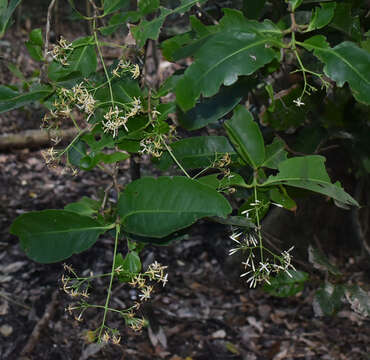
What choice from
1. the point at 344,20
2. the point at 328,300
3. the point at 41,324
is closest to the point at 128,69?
the point at 344,20

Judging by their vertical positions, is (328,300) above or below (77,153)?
below

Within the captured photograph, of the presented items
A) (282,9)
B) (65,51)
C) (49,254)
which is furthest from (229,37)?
(282,9)

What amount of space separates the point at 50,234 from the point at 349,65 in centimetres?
57

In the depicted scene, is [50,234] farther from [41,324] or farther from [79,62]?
[41,324]

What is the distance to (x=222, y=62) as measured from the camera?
0.81 m

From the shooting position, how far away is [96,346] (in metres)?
1.93

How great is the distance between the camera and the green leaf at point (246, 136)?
957mm

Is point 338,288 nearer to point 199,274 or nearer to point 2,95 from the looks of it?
point 199,274

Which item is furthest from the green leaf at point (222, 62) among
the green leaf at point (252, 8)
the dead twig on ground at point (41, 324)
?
the dead twig on ground at point (41, 324)

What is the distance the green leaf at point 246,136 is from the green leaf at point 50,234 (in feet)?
0.98

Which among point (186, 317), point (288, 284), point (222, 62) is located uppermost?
point (222, 62)

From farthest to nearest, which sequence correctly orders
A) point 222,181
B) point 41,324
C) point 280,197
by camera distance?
point 41,324 → point 280,197 → point 222,181

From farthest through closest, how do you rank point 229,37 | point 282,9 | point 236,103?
point 282,9, point 236,103, point 229,37

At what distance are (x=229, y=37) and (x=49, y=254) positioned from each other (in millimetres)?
458
